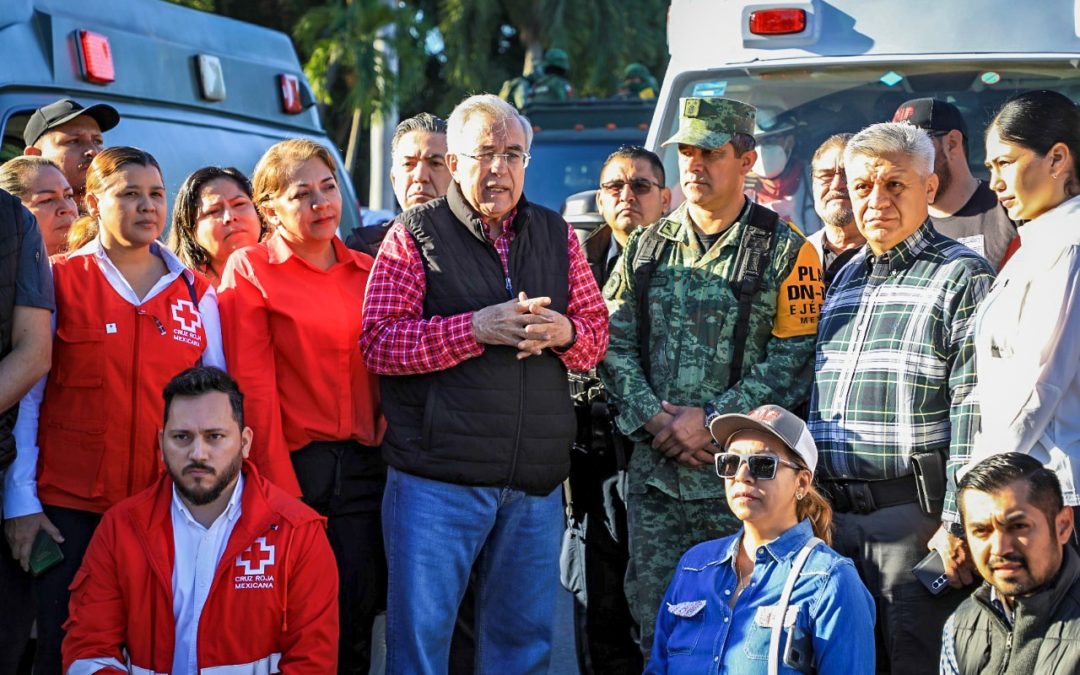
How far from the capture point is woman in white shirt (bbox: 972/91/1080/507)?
4.06 metres

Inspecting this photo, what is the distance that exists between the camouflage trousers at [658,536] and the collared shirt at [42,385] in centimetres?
146

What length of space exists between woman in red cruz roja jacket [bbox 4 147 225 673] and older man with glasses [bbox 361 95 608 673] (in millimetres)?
667

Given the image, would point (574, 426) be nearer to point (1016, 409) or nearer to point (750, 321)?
point (750, 321)

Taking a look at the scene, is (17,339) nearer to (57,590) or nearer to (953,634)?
(57,590)

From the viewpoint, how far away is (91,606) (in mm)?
4348

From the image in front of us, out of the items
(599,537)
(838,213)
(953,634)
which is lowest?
(953,634)

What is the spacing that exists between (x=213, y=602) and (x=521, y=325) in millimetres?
1213

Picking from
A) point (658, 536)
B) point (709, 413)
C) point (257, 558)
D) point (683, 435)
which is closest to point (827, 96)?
point (709, 413)

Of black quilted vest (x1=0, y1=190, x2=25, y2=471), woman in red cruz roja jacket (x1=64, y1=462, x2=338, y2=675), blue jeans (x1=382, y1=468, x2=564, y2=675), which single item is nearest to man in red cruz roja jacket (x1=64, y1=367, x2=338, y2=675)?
woman in red cruz roja jacket (x1=64, y1=462, x2=338, y2=675)

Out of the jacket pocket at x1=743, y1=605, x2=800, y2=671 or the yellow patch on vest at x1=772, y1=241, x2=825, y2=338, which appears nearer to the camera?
the jacket pocket at x1=743, y1=605, x2=800, y2=671

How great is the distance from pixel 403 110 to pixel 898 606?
19.5m

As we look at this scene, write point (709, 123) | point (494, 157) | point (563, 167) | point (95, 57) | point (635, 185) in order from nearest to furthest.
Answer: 1. point (494, 157)
2. point (709, 123)
3. point (635, 185)
4. point (95, 57)
5. point (563, 167)

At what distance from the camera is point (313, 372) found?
15.8 feet

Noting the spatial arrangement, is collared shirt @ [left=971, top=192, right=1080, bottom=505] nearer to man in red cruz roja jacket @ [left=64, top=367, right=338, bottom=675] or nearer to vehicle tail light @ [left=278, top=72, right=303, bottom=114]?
man in red cruz roja jacket @ [left=64, top=367, right=338, bottom=675]
